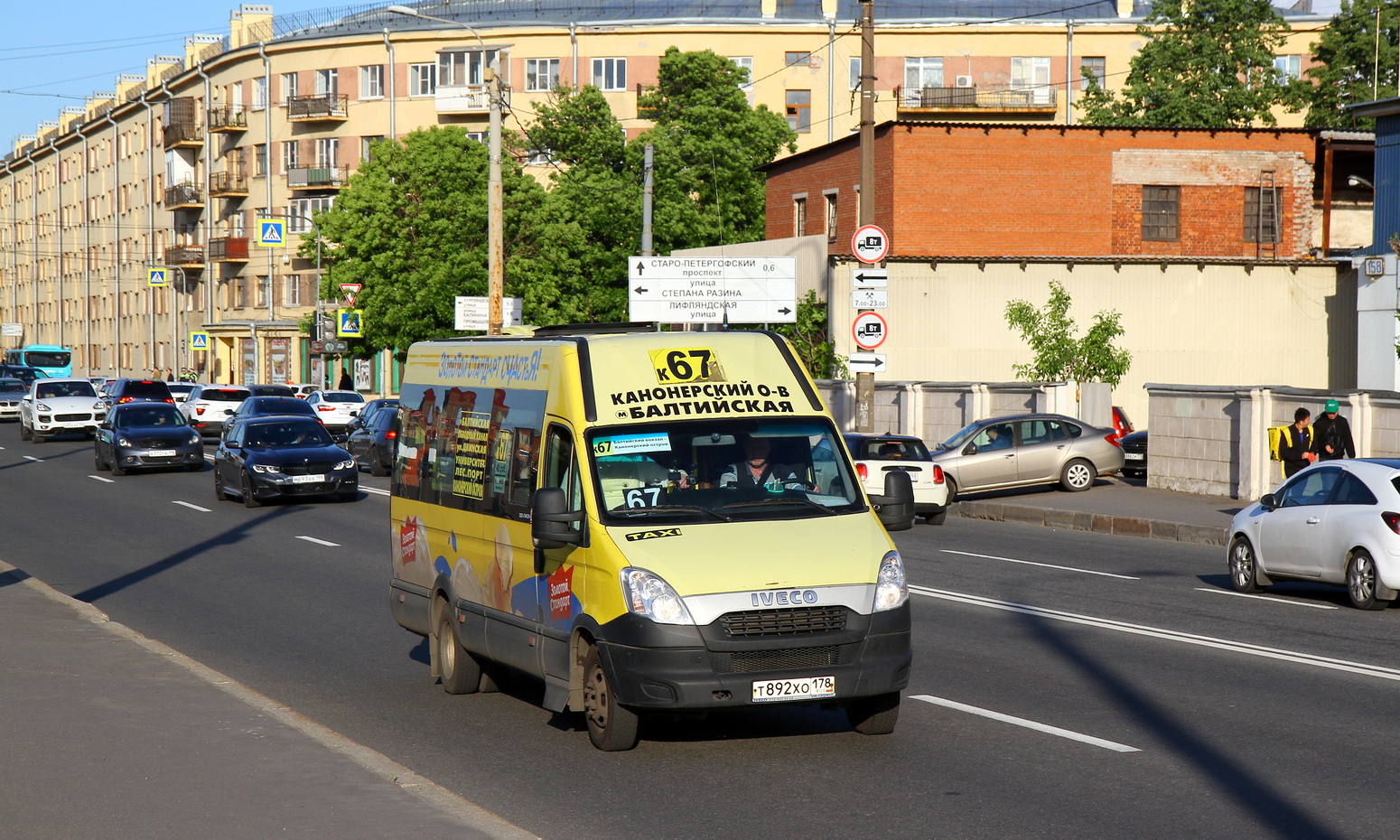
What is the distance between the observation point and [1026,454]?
28516mm

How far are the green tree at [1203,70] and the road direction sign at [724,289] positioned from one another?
22068 millimetres

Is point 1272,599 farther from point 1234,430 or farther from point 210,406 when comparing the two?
point 210,406

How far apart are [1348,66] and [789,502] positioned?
5979 cm

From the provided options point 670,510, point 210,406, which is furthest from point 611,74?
point 670,510

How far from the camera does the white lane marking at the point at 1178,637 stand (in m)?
10.6

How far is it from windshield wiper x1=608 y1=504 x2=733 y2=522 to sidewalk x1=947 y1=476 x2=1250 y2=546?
14780 millimetres

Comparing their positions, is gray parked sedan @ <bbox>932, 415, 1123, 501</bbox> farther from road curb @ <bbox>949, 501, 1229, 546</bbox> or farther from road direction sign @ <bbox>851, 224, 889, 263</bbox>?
road direction sign @ <bbox>851, 224, 889, 263</bbox>

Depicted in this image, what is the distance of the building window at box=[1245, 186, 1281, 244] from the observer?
46.3 meters

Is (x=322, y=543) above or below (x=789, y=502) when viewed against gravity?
below

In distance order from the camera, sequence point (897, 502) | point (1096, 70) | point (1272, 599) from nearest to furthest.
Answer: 1. point (897, 502)
2. point (1272, 599)
3. point (1096, 70)

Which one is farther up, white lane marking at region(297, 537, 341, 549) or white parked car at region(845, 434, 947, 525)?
white parked car at region(845, 434, 947, 525)

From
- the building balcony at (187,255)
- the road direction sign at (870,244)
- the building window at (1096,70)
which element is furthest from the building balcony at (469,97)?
the building balcony at (187,255)

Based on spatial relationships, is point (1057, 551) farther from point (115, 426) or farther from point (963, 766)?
point (115, 426)

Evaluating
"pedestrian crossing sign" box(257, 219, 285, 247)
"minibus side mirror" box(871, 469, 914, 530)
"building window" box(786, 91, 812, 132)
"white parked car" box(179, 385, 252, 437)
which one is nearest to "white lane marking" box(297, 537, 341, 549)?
"minibus side mirror" box(871, 469, 914, 530)
